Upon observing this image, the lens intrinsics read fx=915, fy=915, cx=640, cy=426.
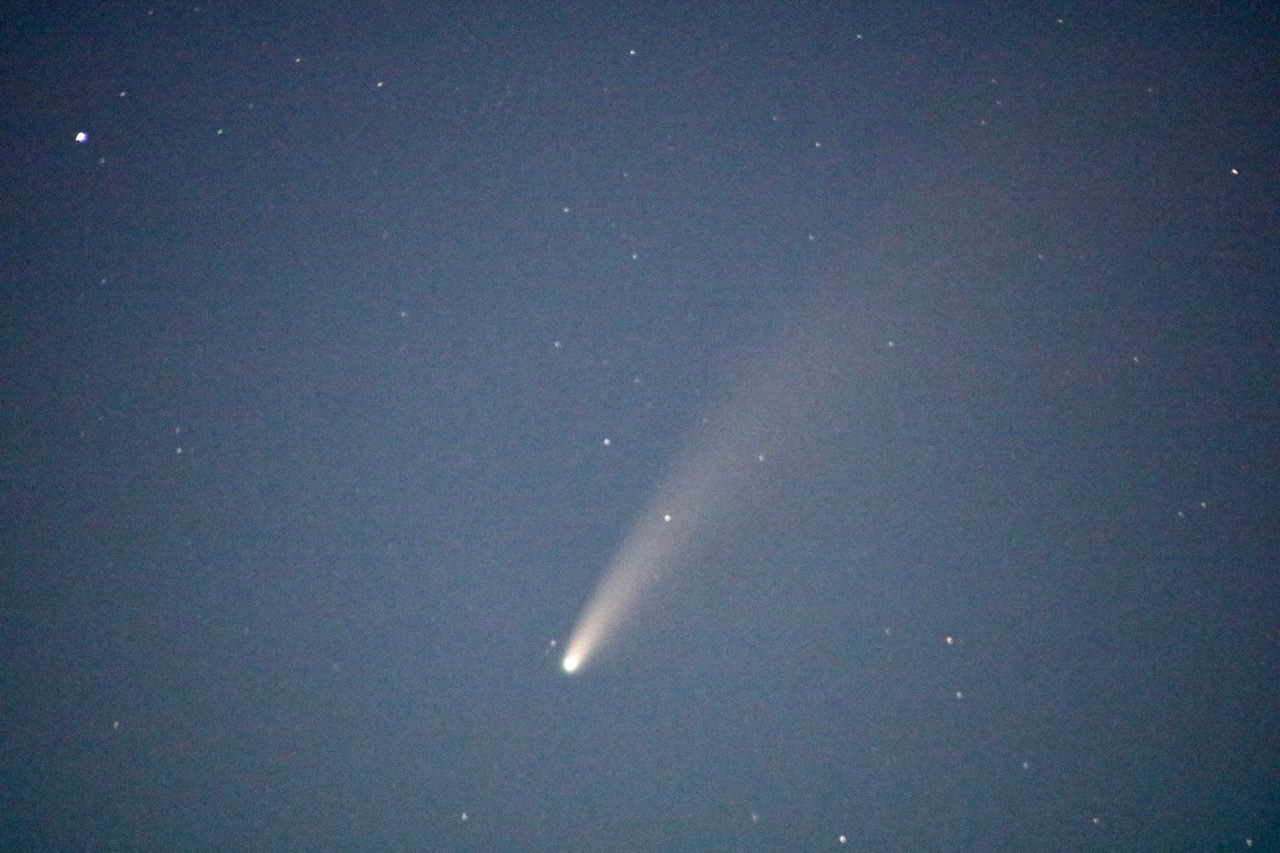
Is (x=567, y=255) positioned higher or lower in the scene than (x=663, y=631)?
higher

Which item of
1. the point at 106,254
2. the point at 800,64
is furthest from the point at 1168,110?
the point at 106,254

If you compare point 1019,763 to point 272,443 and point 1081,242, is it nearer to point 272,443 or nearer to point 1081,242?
point 1081,242

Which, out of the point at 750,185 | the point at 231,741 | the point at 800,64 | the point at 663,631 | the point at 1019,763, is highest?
the point at 800,64

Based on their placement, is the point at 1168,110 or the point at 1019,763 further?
the point at 1168,110
